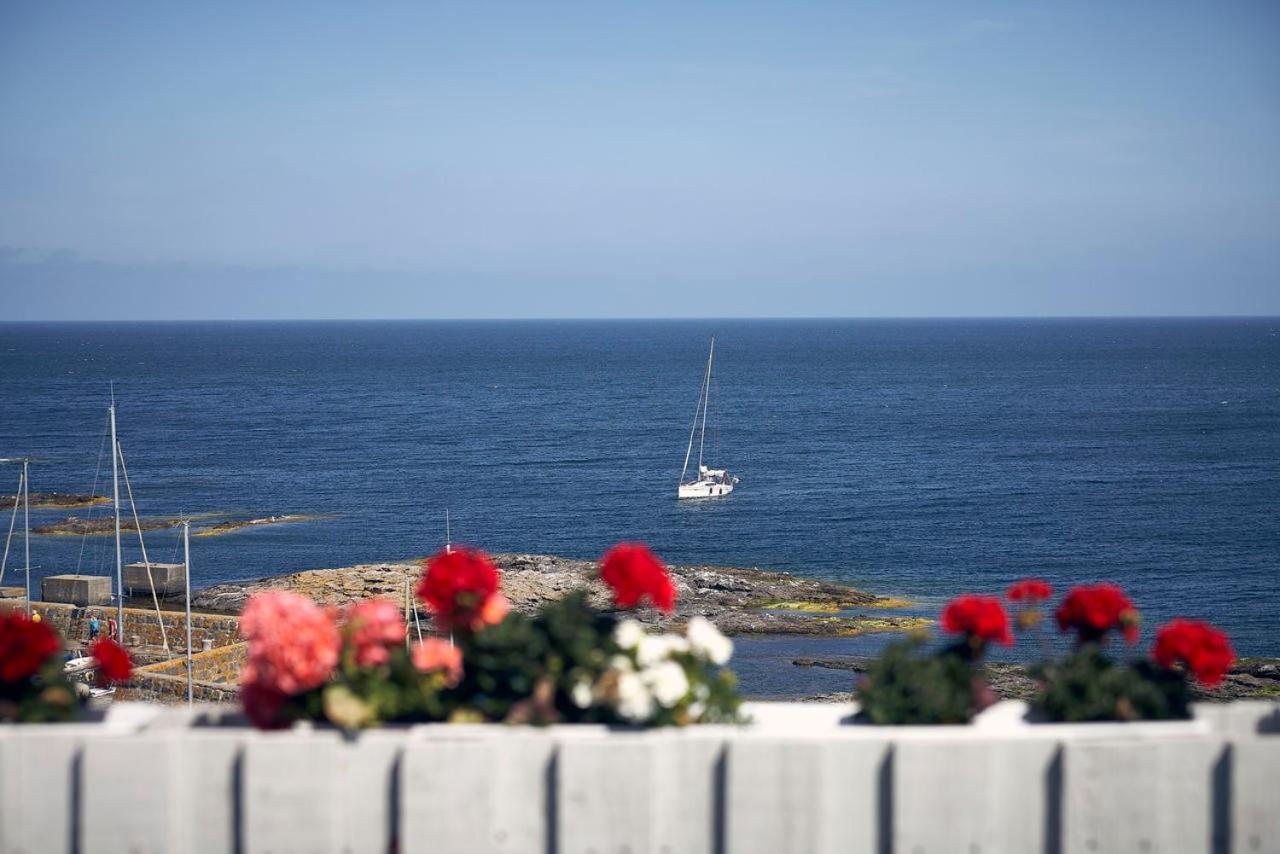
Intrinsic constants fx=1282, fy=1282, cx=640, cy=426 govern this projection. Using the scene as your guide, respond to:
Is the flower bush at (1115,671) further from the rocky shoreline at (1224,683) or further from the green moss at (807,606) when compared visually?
the green moss at (807,606)

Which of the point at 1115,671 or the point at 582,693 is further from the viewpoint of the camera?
the point at 1115,671

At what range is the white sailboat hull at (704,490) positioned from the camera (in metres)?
84.1

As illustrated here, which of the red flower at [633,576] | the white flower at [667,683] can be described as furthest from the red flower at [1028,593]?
the white flower at [667,683]

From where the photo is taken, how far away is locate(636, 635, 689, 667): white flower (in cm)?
797

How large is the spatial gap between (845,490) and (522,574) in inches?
1400

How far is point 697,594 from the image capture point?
55.8 m

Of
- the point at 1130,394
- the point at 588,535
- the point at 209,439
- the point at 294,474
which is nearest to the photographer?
the point at 588,535

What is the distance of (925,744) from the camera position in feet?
23.9

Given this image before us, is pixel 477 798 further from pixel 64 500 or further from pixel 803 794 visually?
pixel 64 500

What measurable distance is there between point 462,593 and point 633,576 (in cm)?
113

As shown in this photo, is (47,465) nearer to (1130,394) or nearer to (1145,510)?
(1145,510)

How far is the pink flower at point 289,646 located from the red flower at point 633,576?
1.91m

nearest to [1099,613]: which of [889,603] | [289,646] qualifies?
[289,646]

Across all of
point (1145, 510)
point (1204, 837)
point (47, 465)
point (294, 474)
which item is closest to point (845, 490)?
point (1145, 510)
